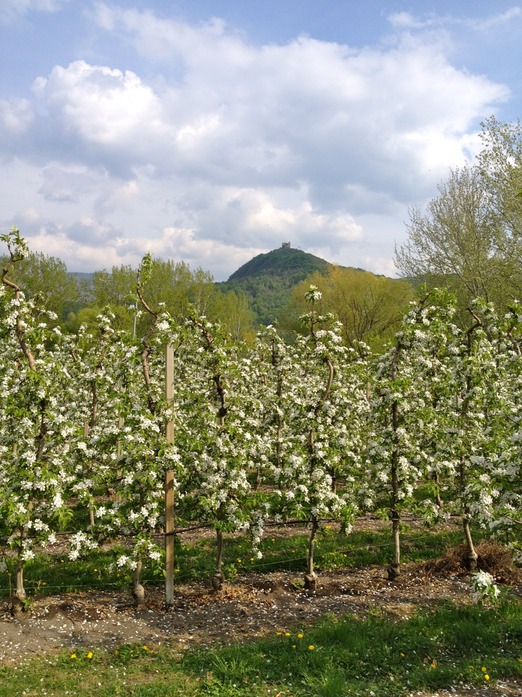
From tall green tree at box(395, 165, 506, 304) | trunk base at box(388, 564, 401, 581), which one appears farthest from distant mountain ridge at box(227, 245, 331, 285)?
trunk base at box(388, 564, 401, 581)

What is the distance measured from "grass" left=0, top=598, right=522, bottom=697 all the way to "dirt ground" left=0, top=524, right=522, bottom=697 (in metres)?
0.38

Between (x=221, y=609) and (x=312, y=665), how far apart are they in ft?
7.62

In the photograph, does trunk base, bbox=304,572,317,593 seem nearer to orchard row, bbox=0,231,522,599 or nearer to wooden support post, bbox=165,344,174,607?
orchard row, bbox=0,231,522,599

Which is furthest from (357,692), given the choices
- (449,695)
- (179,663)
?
(179,663)

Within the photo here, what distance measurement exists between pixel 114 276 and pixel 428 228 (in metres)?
29.0

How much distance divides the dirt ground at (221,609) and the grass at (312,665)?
382 millimetres

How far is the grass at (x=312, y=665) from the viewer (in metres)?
5.73

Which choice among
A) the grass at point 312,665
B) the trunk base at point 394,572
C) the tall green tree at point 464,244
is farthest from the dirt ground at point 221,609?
the tall green tree at point 464,244

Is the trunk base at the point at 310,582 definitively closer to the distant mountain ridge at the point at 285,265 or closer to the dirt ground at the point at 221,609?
the dirt ground at the point at 221,609

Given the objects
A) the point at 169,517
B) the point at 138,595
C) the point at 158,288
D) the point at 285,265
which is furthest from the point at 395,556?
the point at 285,265

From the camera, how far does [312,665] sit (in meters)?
6.25

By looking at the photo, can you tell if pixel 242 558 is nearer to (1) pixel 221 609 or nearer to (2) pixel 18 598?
(1) pixel 221 609

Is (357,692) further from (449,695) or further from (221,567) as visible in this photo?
(221,567)

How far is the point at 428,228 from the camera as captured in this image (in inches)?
1163
